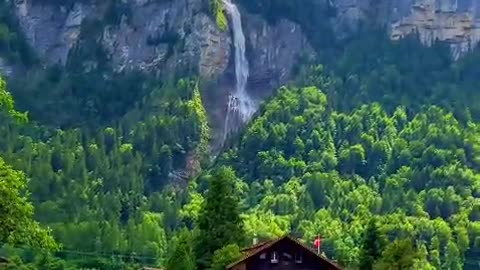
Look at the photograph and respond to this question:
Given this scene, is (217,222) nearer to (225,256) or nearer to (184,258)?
(184,258)

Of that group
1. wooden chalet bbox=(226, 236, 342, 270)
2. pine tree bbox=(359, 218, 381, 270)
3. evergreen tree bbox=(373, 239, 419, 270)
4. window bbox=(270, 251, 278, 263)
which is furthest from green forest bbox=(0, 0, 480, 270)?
evergreen tree bbox=(373, 239, 419, 270)

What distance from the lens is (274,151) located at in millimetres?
171875

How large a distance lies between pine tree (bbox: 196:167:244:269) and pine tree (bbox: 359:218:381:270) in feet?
23.9

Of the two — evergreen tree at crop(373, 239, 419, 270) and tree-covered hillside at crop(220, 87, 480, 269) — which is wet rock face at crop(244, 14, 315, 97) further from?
evergreen tree at crop(373, 239, 419, 270)

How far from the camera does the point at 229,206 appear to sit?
6888cm

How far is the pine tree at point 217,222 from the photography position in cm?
6831

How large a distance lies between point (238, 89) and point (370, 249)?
119 meters

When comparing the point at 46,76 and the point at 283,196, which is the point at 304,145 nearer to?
the point at 283,196

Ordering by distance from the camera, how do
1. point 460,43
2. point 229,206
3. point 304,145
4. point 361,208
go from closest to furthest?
point 229,206, point 361,208, point 304,145, point 460,43

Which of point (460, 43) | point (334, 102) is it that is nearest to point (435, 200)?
point (334, 102)

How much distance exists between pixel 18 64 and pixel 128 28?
61.2ft

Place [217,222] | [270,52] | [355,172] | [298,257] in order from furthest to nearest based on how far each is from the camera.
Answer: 1. [270,52]
2. [355,172]
3. [217,222]
4. [298,257]

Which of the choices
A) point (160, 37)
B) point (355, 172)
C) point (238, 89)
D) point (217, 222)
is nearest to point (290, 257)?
point (217, 222)

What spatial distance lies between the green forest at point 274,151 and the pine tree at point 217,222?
50198mm
